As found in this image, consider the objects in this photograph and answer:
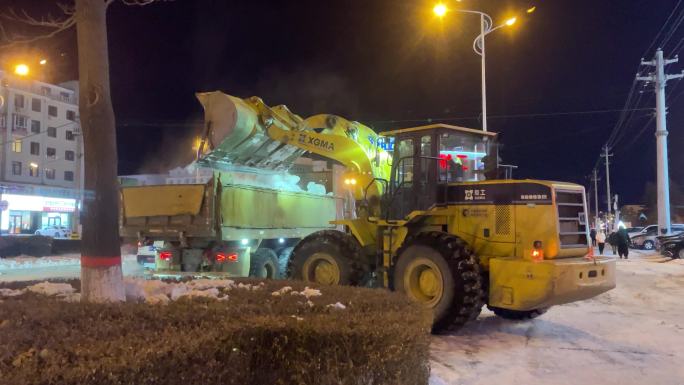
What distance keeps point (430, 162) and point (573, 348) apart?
3.74m

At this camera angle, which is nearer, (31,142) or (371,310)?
(371,310)

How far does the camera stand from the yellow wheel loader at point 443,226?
8.45 metres

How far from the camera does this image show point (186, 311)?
4648 millimetres

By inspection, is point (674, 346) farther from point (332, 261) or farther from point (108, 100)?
point (108, 100)

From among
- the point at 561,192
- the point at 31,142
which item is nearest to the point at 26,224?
the point at 31,142

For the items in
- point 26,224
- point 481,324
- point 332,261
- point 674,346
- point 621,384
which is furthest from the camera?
point 26,224

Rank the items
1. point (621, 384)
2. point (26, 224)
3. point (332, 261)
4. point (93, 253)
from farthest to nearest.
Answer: point (26, 224)
point (332, 261)
point (621, 384)
point (93, 253)

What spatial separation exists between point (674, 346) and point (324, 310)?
5.87 m

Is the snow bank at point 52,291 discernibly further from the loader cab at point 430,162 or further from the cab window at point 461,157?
the cab window at point 461,157

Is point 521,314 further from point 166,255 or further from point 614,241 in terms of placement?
Answer: point 614,241

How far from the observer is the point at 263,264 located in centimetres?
1353

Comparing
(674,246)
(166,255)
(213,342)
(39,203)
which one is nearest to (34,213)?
(39,203)

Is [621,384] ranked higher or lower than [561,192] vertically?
lower

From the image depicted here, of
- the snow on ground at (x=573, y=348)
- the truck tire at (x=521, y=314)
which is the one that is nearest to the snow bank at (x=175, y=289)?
the snow on ground at (x=573, y=348)
